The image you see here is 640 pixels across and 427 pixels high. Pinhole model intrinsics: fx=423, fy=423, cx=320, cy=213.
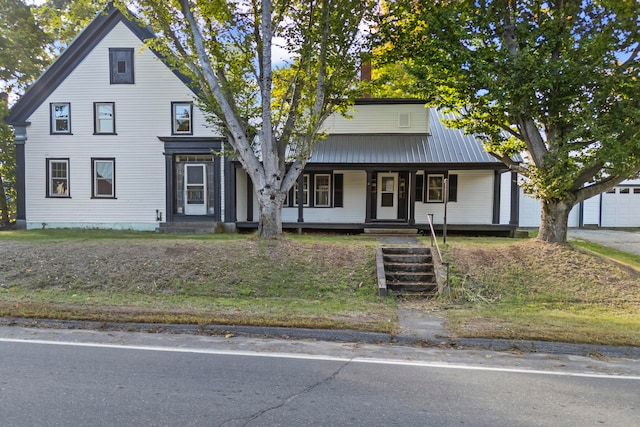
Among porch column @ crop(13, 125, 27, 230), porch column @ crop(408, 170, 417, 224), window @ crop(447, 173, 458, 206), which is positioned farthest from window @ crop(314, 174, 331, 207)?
porch column @ crop(13, 125, 27, 230)

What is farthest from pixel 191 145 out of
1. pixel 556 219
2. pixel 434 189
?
pixel 556 219

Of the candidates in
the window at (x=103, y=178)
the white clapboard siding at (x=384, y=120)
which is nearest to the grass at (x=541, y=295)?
the white clapboard siding at (x=384, y=120)

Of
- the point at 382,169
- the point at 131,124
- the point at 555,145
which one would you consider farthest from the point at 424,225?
the point at 131,124

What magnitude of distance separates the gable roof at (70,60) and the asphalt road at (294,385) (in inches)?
583

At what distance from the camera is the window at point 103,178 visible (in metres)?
18.6

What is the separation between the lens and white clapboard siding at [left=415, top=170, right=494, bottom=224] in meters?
18.1

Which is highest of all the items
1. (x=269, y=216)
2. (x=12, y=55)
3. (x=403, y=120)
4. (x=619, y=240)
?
(x=12, y=55)

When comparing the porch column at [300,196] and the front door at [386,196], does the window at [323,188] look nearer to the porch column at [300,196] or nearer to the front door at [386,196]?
the porch column at [300,196]

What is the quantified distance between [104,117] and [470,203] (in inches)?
642

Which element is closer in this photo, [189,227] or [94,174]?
[189,227]

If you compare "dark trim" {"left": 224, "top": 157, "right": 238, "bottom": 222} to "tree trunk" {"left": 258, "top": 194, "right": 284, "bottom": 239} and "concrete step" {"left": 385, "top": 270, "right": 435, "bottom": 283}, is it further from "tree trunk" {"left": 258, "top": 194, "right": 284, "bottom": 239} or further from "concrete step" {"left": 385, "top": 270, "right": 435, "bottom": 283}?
"concrete step" {"left": 385, "top": 270, "right": 435, "bottom": 283}

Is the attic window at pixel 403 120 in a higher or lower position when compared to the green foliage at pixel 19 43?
lower

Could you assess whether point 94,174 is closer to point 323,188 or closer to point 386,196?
point 323,188

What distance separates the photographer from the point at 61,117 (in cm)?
1859
